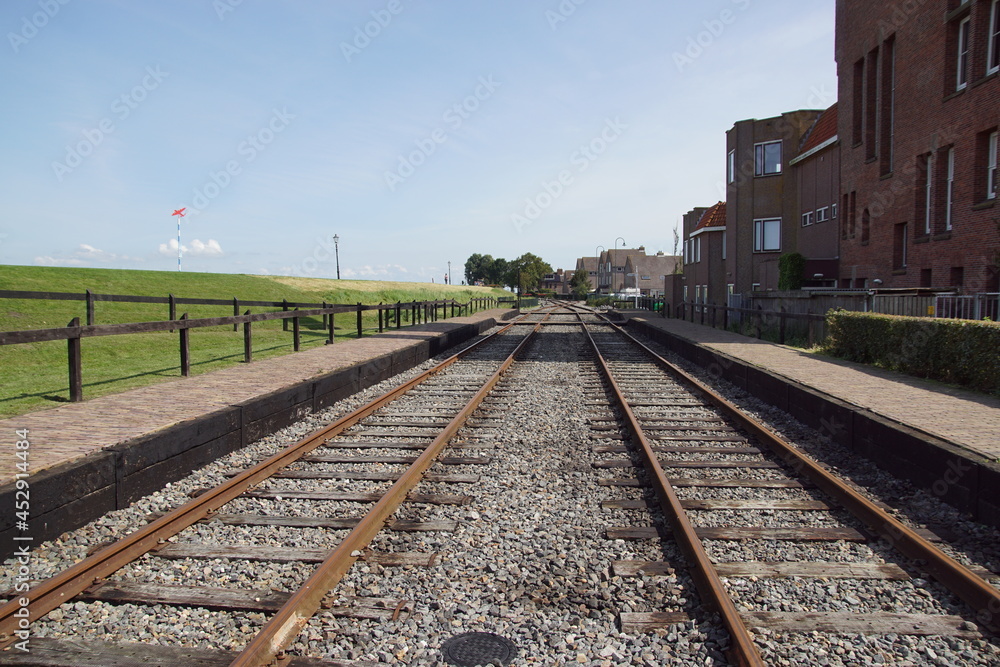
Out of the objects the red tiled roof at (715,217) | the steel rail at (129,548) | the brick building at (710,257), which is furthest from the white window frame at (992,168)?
the red tiled roof at (715,217)

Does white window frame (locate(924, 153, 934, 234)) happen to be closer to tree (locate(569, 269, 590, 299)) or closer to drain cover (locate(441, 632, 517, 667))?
drain cover (locate(441, 632, 517, 667))

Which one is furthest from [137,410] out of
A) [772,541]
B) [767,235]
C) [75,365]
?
[767,235]

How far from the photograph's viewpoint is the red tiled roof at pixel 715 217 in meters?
36.4

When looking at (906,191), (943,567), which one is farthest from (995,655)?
(906,191)

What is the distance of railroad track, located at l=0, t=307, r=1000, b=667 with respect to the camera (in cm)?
316

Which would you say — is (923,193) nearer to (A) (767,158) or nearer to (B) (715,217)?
(A) (767,158)

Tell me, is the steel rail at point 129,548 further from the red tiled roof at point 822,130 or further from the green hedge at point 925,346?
the red tiled roof at point 822,130

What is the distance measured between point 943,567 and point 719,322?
24251mm

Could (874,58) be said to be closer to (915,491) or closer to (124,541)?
(915,491)

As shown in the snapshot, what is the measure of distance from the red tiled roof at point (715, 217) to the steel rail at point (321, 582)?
3371 centimetres

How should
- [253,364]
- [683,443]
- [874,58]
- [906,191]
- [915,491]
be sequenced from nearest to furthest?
[915,491], [683,443], [253,364], [906,191], [874,58]

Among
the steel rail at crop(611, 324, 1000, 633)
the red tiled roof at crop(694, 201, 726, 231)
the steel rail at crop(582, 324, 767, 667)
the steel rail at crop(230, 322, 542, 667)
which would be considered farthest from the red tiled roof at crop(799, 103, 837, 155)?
the steel rail at crop(230, 322, 542, 667)

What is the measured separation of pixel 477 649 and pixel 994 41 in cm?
2017

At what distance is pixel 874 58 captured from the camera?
23.2m
